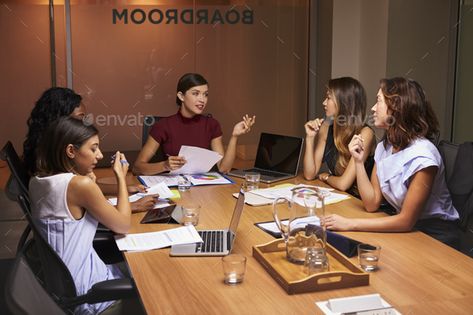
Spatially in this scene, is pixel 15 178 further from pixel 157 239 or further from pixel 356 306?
pixel 356 306

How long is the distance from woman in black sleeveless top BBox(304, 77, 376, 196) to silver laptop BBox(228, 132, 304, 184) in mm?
78

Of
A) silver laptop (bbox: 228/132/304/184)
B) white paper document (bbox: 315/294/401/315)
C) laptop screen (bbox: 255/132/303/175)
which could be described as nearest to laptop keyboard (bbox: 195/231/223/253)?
white paper document (bbox: 315/294/401/315)

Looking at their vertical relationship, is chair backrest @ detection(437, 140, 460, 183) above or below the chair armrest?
above

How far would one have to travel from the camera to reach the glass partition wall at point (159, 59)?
4754 millimetres

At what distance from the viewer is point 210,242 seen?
2.13 metres

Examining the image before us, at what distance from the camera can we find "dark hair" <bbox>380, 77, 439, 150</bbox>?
2.51 meters

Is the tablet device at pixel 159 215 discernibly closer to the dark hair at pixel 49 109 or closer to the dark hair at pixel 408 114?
the dark hair at pixel 49 109

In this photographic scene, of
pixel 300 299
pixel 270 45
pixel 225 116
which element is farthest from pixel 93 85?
pixel 300 299

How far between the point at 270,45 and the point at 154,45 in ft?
3.35

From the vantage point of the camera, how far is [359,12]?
15.9 ft

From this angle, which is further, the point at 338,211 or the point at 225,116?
the point at 225,116

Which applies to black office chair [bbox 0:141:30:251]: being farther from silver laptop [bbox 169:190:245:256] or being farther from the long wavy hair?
the long wavy hair

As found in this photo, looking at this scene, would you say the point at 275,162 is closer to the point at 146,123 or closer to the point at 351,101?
the point at 351,101

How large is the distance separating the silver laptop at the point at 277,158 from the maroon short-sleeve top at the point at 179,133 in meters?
0.37
